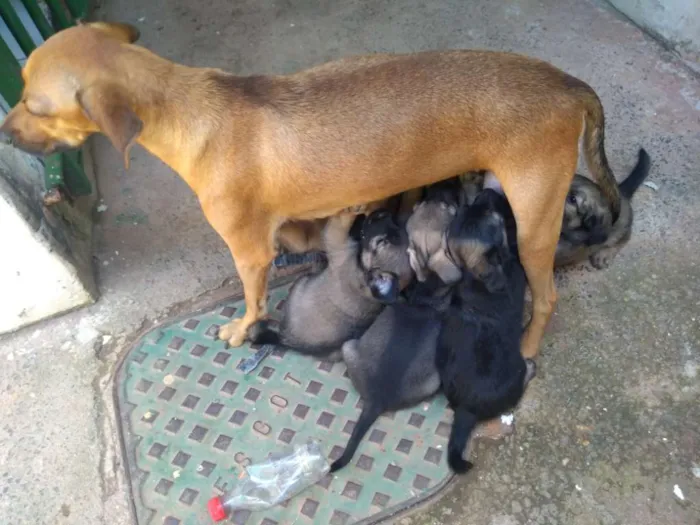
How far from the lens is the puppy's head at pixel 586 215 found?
131 inches

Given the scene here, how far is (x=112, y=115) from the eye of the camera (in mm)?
2400

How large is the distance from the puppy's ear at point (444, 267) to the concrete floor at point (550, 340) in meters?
0.63

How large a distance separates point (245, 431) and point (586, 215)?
2.08 m

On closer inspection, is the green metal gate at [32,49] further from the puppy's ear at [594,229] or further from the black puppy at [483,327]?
the puppy's ear at [594,229]

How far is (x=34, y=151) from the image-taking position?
109 inches

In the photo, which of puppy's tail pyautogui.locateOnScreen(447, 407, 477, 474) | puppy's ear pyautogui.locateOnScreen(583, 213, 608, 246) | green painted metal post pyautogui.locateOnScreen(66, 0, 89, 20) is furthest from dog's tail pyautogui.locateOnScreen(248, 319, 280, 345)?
green painted metal post pyautogui.locateOnScreen(66, 0, 89, 20)

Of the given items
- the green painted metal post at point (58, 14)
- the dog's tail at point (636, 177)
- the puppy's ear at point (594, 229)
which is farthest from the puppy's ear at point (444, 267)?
the green painted metal post at point (58, 14)

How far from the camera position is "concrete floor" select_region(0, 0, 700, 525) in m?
2.86

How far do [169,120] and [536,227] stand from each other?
1.66 metres

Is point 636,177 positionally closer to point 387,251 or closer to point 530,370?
point 530,370

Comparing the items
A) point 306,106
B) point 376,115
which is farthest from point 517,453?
point 306,106

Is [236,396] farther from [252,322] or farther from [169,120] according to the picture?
[169,120]

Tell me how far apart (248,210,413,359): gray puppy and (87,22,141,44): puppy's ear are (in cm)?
134

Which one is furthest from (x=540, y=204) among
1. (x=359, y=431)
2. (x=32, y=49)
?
(x=32, y=49)
